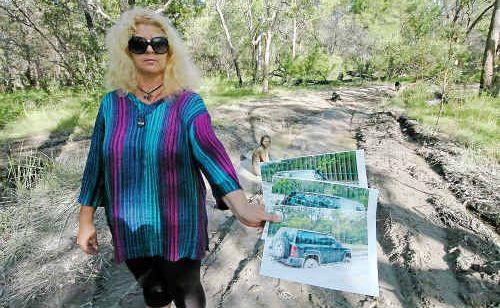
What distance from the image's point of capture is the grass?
6.52 m

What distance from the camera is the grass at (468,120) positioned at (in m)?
6.52

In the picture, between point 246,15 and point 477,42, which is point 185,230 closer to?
point 246,15

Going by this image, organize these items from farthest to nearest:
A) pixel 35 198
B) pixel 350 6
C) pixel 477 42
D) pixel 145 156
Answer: pixel 350 6 → pixel 477 42 → pixel 35 198 → pixel 145 156

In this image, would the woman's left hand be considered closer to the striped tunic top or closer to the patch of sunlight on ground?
the striped tunic top

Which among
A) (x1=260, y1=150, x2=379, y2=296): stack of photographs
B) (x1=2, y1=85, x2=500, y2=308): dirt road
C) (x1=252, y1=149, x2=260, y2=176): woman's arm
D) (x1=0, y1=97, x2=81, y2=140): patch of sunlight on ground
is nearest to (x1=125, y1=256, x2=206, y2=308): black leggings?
(x1=260, y1=150, x2=379, y2=296): stack of photographs

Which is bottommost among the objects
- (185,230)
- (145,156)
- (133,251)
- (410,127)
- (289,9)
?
(410,127)

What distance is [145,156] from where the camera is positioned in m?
1.29

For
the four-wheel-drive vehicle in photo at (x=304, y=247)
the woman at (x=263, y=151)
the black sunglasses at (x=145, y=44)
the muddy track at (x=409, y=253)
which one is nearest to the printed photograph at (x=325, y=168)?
the four-wheel-drive vehicle in photo at (x=304, y=247)

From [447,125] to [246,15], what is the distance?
1466cm

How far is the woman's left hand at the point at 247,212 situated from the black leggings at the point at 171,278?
0.38 m

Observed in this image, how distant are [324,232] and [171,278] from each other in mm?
677

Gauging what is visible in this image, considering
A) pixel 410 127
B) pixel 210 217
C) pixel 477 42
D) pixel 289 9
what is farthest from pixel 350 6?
pixel 210 217

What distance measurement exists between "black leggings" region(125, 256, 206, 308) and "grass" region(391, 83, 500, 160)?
19.7ft

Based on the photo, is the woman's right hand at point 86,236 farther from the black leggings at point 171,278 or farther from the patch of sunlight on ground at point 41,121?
the patch of sunlight on ground at point 41,121
